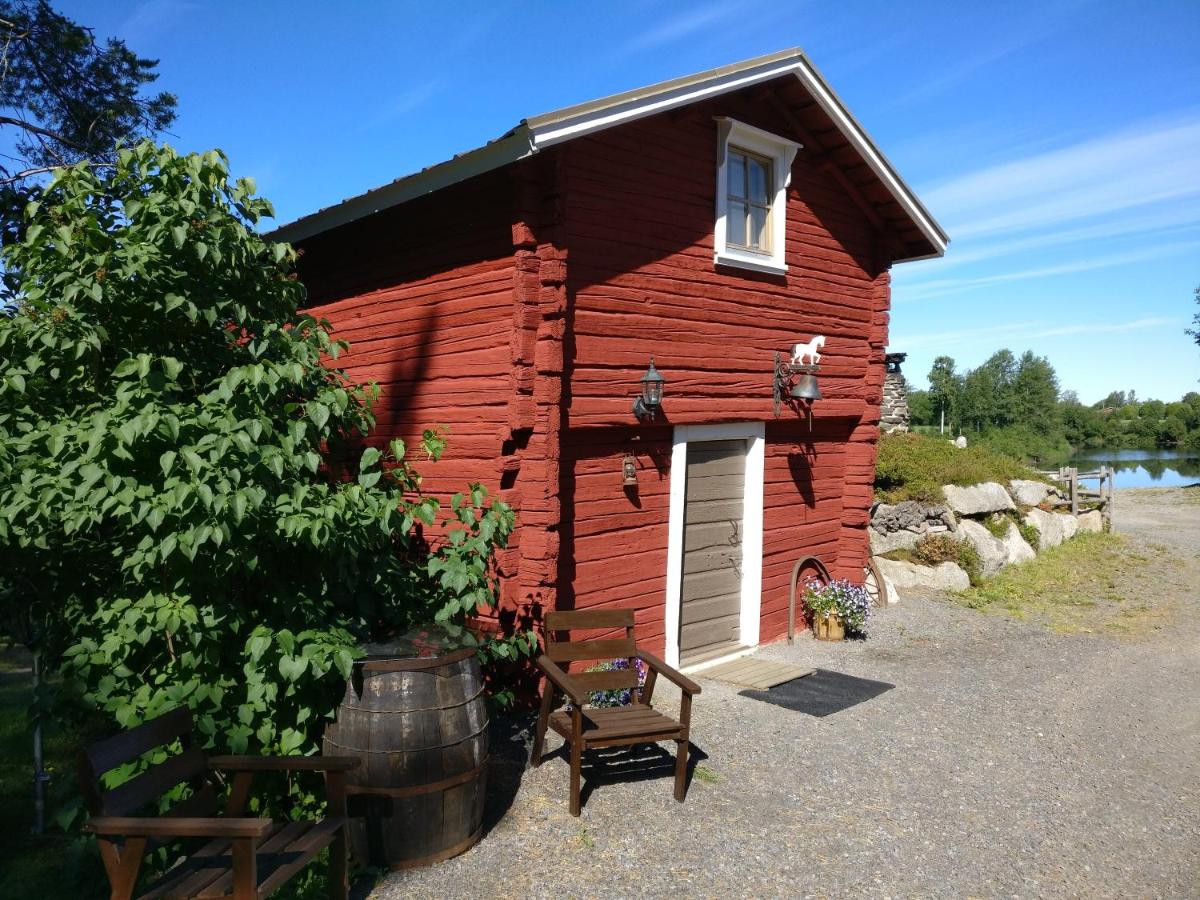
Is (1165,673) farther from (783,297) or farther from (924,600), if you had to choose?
(783,297)

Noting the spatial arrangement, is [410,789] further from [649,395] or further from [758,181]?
[758,181]

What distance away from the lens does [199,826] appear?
2.95m

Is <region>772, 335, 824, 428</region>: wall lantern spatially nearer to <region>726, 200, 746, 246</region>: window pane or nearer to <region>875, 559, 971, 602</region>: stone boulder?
<region>726, 200, 746, 246</region>: window pane

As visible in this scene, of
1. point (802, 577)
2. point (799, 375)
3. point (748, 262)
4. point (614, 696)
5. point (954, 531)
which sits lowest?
point (614, 696)

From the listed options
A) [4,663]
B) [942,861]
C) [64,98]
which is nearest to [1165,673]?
[942,861]

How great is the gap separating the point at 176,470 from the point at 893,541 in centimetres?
1038

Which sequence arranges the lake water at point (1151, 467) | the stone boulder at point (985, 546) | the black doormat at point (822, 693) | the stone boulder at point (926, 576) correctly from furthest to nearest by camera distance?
the lake water at point (1151, 467) → the stone boulder at point (985, 546) → the stone boulder at point (926, 576) → the black doormat at point (822, 693)

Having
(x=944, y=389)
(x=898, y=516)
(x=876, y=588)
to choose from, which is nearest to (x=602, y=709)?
(x=876, y=588)

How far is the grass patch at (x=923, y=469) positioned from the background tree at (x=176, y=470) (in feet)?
30.8

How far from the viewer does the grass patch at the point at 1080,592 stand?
1001 cm

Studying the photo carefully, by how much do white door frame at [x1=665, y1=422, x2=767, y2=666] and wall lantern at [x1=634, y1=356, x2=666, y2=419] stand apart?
60 centimetres

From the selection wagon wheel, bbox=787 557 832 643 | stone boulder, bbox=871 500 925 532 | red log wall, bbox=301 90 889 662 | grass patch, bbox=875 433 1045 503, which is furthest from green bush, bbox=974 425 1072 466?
red log wall, bbox=301 90 889 662

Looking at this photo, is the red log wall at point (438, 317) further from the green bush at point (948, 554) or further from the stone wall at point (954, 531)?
the green bush at point (948, 554)

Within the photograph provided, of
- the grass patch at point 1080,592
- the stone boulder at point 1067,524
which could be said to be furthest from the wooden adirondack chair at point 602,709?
the stone boulder at point 1067,524
